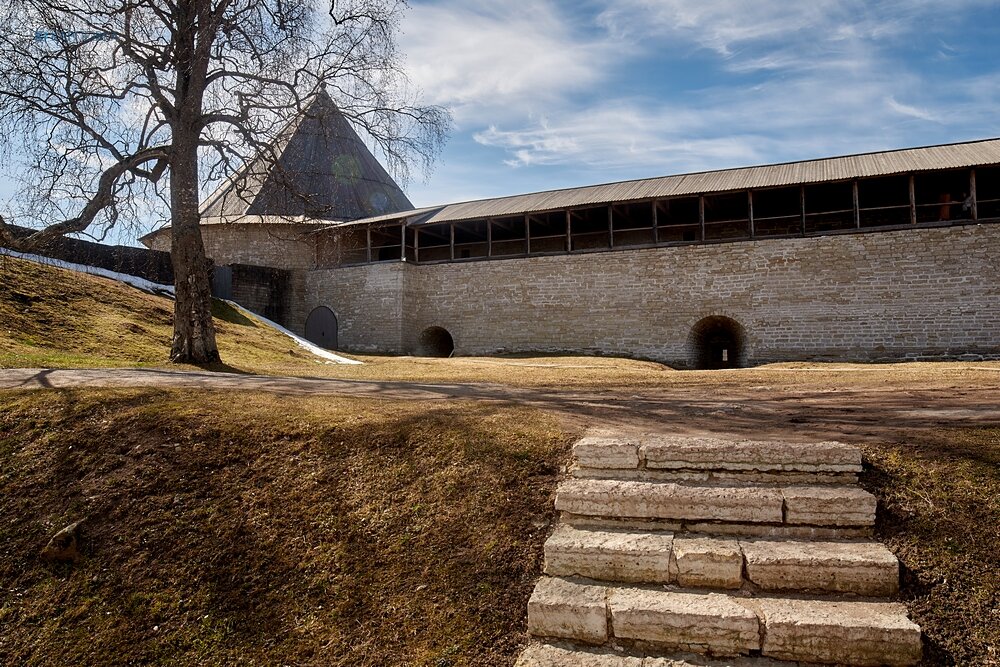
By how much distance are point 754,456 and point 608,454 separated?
0.90 m

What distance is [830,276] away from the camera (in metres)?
16.3

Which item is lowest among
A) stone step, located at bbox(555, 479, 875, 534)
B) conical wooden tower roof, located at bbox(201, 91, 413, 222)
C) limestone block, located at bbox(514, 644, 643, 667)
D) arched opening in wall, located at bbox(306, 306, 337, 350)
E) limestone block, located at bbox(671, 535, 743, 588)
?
limestone block, located at bbox(514, 644, 643, 667)

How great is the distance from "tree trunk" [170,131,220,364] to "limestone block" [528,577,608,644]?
8.81 metres

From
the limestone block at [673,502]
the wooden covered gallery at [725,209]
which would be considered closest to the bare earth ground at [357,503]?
the limestone block at [673,502]

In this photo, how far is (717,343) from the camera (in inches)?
806

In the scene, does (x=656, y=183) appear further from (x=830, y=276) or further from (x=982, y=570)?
(x=982, y=570)

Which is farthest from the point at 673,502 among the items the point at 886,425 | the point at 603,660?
the point at 886,425

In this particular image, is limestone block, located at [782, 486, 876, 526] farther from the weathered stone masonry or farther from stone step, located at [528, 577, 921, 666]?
the weathered stone masonry

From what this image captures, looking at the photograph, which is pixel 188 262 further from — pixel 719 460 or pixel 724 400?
pixel 719 460

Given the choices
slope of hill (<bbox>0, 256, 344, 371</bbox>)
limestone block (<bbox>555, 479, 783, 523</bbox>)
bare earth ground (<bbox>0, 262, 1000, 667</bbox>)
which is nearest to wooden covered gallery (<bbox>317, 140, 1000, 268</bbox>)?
slope of hill (<bbox>0, 256, 344, 371</bbox>)

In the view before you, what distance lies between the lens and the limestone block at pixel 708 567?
3061 mm

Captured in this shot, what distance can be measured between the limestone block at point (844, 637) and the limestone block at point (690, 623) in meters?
0.10

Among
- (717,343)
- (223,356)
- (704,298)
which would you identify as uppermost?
(704,298)

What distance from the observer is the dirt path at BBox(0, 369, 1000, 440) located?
4.68m
